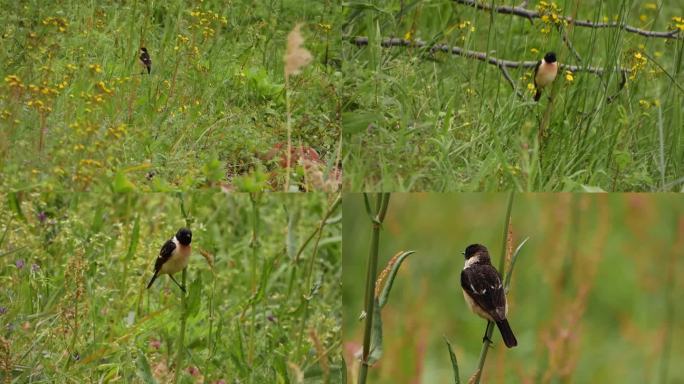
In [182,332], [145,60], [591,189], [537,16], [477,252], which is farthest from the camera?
[537,16]

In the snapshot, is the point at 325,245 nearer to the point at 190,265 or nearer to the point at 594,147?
the point at 190,265

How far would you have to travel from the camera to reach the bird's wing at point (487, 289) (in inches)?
81.9

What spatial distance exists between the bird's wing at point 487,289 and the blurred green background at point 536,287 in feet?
1.36

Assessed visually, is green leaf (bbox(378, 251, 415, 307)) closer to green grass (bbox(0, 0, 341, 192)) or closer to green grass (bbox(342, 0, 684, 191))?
green grass (bbox(342, 0, 684, 191))

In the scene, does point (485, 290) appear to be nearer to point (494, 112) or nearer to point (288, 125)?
point (288, 125)

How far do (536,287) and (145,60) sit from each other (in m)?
1.79

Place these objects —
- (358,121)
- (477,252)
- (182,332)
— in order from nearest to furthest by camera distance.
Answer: (477,252) < (182,332) < (358,121)

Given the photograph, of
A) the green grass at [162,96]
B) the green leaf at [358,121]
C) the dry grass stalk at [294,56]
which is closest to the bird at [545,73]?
the green leaf at [358,121]

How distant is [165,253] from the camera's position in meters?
2.92

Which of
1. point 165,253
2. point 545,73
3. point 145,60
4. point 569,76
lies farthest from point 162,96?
point 569,76

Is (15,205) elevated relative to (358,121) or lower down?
lower down

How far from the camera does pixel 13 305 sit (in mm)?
3131

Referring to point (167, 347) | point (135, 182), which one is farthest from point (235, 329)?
point (135, 182)

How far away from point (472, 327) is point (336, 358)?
432 mm
